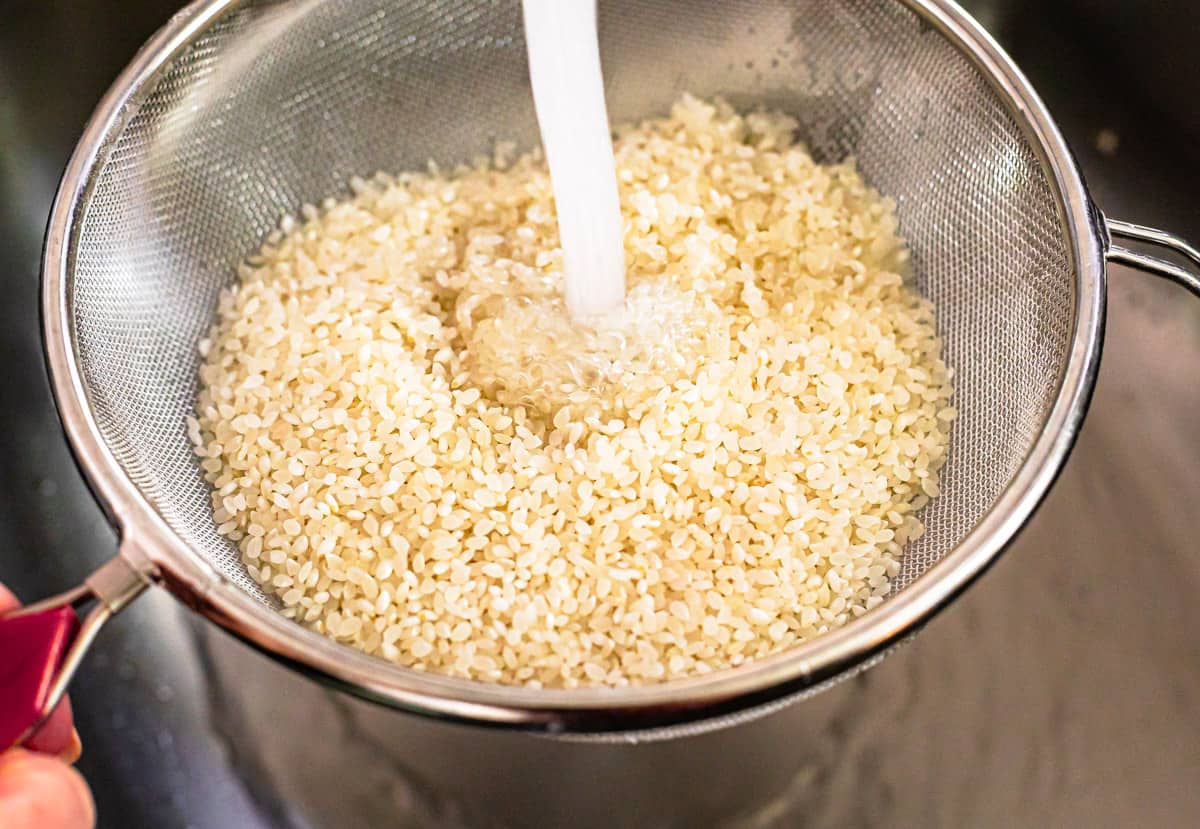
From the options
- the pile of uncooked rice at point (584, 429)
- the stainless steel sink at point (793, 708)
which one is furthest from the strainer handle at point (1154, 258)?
the stainless steel sink at point (793, 708)

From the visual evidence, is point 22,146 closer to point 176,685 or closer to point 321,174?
point 321,174

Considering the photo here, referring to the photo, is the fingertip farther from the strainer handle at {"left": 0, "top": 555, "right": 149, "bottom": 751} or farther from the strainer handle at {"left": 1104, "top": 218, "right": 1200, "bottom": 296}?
the strainer handle at {"left": 1104, "top": 218, "right": 1200, "bottom": 296}

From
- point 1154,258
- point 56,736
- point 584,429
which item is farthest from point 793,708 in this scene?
point 56,736

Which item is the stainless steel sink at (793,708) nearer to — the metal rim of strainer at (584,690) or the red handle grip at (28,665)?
the metal rim of strainer at (584,690)

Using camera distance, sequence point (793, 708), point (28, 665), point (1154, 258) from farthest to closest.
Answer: point (793, 708), point (1154, 258), point (28, 665)

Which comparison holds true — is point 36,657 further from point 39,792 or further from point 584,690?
point 584,690

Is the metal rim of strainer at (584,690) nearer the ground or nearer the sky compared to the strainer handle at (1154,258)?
nearer the ground

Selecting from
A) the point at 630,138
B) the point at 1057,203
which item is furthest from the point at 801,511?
the point at 630,138

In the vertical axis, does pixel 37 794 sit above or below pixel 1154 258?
below

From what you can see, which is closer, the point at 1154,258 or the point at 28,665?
the point at 28,665

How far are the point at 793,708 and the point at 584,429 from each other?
423 mm

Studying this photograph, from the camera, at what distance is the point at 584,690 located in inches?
27.8

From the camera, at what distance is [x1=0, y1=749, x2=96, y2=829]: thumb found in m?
0.61

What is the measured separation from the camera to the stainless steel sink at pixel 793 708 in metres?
1.05
